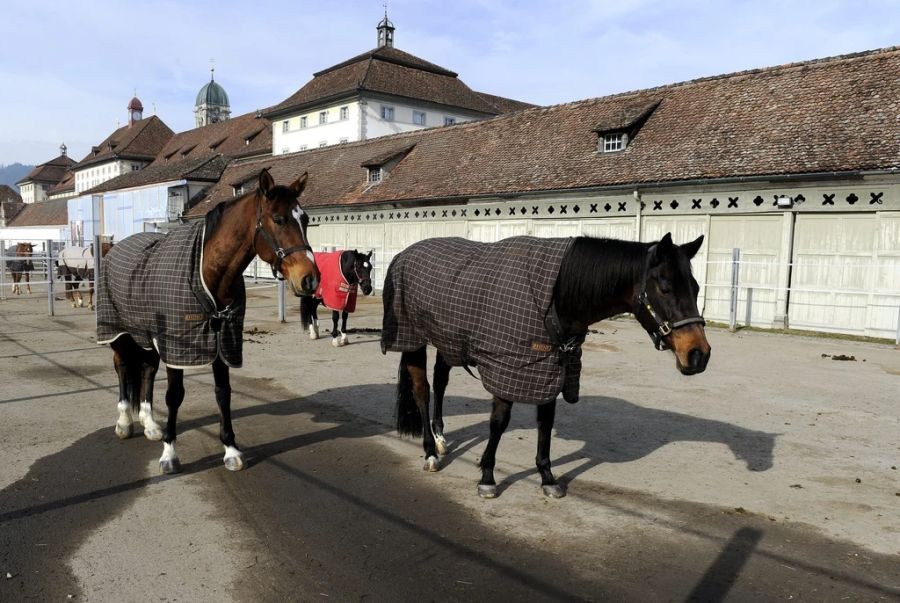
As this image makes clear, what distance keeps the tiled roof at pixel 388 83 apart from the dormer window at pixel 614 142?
21.3 metres

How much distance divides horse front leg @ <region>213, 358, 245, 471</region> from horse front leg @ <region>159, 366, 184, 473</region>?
28cm

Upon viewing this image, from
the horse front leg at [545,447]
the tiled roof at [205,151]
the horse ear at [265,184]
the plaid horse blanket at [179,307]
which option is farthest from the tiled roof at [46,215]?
the horse front leg at [545,447]

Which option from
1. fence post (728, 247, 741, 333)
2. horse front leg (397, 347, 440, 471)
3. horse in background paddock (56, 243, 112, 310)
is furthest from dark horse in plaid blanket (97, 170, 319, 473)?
horse in background paddock (56, 243, 112, 310)

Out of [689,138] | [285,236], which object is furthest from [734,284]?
[285,236]

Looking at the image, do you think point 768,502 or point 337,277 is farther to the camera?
point 337,277

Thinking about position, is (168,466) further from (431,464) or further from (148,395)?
(431,464)

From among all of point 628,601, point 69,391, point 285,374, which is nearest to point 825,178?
point 285,374

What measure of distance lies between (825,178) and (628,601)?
1286 cm

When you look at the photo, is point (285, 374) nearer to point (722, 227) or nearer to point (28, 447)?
point (28, 447)

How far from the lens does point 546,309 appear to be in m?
3.88

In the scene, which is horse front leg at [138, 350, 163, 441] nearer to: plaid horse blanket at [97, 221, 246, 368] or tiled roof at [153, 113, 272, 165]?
plaid horse blanket at [97, 221, 246, 368]

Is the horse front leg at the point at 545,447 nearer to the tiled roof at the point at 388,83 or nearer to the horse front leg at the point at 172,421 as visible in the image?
the horse front leg at the point at 172,421

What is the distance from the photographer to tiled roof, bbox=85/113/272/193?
3578cm

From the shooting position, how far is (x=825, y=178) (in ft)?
41.5
